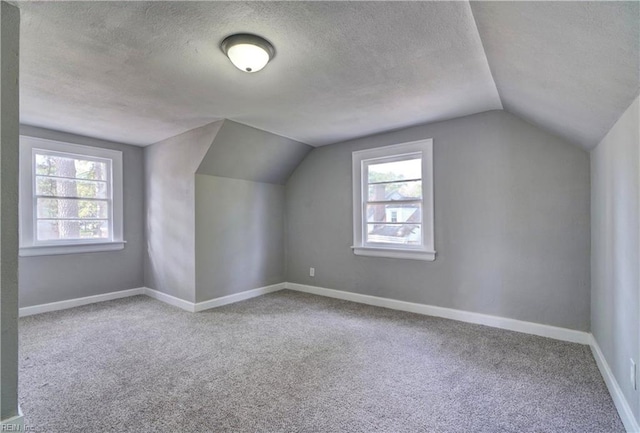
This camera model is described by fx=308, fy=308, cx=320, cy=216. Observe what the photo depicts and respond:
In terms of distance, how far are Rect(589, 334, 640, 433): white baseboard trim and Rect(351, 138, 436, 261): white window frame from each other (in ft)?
5.36

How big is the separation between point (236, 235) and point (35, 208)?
2.40 m

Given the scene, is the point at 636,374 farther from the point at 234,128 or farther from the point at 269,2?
the point at 234,128

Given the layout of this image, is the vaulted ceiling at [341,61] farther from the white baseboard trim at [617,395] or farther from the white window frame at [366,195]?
the white baseboard trim at [617,395]

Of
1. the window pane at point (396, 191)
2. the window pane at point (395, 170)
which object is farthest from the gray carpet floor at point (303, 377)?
the window pane at point (395, 170)

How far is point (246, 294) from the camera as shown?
4.50 metres

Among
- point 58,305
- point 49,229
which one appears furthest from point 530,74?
point 58,305

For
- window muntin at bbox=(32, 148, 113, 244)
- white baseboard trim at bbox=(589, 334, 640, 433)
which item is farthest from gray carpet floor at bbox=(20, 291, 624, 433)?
window muntin at bbox=(32, 148, 113, 244)

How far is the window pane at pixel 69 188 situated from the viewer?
3852mm

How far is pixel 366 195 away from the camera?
4273 millimetres

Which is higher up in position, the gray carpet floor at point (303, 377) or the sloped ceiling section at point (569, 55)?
the sloped ceiling section at point (569, 55)

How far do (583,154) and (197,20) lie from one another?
333 centimetres

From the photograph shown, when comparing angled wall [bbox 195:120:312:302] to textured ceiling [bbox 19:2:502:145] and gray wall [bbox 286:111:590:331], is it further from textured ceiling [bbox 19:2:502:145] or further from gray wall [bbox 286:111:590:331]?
gray wall [bbox 286:111:590:331]

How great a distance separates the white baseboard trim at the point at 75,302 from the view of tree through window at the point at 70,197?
83 centimetres

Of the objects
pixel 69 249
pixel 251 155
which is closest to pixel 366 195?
pixel 251 155
